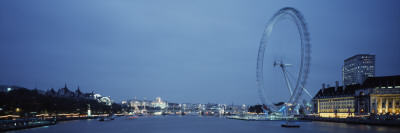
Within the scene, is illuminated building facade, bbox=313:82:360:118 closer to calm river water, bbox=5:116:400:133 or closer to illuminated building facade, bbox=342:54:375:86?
calm river water, bbox=5:116:400:133

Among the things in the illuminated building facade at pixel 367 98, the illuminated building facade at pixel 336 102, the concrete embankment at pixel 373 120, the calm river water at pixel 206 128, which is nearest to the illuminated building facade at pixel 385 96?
the illuminated building facade at pixel 367 98

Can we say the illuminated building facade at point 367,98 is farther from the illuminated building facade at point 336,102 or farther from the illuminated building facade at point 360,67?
the illuminated building facade at point 360,67

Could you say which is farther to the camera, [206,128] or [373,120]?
[206,128]

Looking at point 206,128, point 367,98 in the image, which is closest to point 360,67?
point 367,98

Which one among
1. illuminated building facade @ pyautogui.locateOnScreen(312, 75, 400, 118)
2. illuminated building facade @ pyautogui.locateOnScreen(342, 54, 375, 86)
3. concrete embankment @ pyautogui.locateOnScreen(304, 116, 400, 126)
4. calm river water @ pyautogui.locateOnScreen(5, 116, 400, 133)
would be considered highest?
illuminated building facade @ pyautogui.locateOnScreen(342, 54, 375, 86)

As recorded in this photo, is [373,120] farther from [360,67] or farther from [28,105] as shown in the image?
[360,67]

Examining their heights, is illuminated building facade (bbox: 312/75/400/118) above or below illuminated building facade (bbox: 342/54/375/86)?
below

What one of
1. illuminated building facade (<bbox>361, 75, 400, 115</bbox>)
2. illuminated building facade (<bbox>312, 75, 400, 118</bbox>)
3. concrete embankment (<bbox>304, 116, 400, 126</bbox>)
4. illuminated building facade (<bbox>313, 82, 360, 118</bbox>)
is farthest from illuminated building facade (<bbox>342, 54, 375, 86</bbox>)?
concrete embankment (<bbox>304, 116, 400, 126</bbox>)

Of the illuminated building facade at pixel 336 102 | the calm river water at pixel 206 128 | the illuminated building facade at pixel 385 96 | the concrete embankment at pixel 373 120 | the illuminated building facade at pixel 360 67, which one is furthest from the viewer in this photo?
the illuminated building facade at pixel 360 67

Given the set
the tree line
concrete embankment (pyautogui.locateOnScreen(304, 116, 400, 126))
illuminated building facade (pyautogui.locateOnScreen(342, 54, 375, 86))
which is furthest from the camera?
illuminated building facade (pyautogui.locateOnScreen(342, 54, 375, 86))

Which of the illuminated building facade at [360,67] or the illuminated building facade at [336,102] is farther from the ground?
the illuminated building facade at [360,67]

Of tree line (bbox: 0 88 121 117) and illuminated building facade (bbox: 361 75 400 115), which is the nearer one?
tree line (bbox: 0 88 121 117)

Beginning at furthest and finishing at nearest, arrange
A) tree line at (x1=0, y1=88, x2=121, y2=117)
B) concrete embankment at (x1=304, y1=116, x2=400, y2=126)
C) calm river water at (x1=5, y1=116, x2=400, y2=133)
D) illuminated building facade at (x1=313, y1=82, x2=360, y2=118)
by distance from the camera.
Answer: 1. illuminated building facade at (x1=313, y1=82, x2=360, y2=118)
2. tree line at (x1=0, y1=88, x2=121, y2=117)
3. concrete embankment at (x1=304, y1=116, x2=400, y2=126)
4. calm river water at (x1=5, y1=116, x2=400, y2=133)

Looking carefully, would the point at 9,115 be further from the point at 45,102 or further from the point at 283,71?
the point at 283,71
